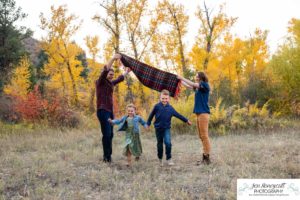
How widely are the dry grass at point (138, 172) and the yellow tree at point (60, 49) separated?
20268mm

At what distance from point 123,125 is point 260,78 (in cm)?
1169

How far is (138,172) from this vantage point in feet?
19.9

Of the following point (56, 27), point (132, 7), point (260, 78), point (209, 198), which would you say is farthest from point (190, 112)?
point (56, 27)

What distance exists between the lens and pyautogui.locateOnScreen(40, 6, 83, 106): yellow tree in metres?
27.7

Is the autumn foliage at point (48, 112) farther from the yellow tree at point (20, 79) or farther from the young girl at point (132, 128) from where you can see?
the yellow tree at point (20, 79)

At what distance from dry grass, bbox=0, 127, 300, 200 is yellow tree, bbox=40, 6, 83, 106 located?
20268mm

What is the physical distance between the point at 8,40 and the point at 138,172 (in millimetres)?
20980

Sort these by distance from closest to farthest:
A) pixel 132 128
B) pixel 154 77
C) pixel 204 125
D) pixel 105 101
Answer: pixel 204 125
pixel 105 101
pixel 132 128
pixel 154 77

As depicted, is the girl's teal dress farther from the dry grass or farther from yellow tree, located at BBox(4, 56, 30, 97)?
yellow tree, located at BBox(4, 56, 30, 97)

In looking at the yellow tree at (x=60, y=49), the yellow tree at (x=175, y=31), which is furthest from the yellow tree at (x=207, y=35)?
the yellow tree at (x=60, y=49)

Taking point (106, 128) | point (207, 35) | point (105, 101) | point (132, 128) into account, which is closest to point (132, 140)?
point (132, 128)

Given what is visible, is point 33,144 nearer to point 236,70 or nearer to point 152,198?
point 152,198

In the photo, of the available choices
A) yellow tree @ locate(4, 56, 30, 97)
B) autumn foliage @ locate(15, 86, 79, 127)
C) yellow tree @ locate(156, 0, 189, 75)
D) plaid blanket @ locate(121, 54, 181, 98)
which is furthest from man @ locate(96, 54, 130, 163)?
yellow tree @ locate(4, 56, 30, 97)

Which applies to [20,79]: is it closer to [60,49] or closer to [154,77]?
[60,49]
